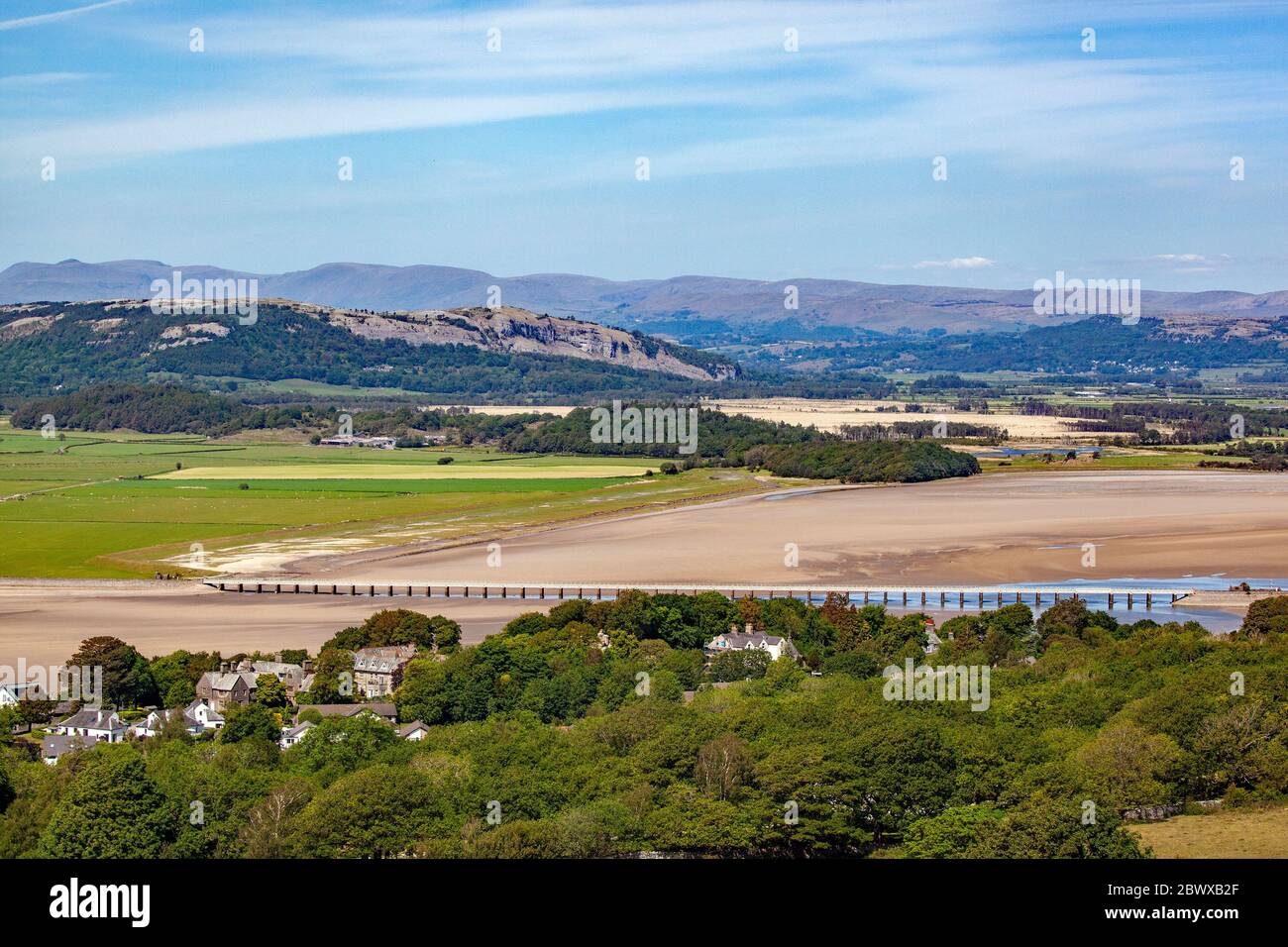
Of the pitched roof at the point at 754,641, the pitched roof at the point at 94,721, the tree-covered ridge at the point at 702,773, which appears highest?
the tree-covered ridge at the point at 702,773

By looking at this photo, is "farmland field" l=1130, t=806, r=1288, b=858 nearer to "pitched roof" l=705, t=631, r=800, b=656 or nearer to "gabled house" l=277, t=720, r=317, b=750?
"gabled house" l=277, t=720, r=317, b=750

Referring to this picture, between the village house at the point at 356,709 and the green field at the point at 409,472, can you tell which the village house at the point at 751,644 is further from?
the green field at the point at 409,472

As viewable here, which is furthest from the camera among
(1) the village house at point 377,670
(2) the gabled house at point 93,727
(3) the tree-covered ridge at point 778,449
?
(3) the tree-covered ridge at point 778,449

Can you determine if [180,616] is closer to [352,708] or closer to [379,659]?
[379,659]

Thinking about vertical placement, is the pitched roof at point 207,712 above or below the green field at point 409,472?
below

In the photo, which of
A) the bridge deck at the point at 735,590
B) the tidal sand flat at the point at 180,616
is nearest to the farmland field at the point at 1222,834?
the tidal sand flat at the point at 180,616

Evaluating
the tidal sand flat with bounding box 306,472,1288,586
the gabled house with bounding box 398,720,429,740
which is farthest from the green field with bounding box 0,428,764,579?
the gabled house with bounding box 398,720,429,740
